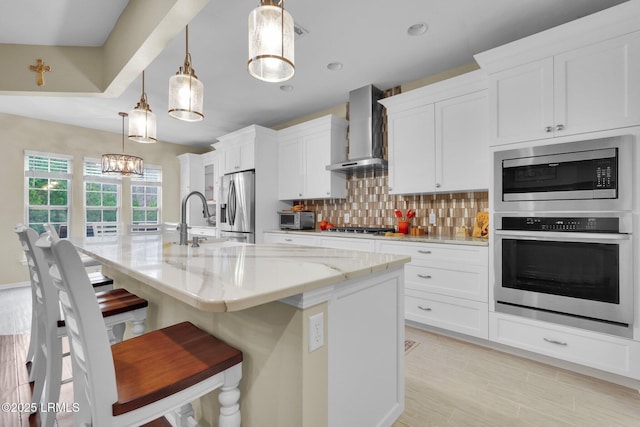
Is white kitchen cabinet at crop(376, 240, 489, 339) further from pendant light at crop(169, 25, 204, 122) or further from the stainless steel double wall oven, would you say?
pendant light at crop(169, 25, 204, 122)

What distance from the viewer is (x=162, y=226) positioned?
148 inches

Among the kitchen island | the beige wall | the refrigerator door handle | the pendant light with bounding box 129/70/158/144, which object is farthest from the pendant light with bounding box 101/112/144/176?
the kitchen island

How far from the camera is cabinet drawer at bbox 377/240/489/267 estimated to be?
2.53 metres

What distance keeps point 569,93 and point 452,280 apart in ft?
5.42

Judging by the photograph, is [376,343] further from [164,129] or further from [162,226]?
[164,129]

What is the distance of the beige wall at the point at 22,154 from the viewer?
454 centimetres

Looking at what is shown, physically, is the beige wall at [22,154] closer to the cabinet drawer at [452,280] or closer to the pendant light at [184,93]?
the pendant light at [184,93]

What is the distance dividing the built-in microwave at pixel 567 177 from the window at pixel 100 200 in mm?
5943

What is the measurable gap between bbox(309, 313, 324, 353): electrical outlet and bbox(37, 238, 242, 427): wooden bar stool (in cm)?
29

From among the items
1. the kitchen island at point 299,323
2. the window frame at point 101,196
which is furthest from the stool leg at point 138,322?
the window frame at point 101,196

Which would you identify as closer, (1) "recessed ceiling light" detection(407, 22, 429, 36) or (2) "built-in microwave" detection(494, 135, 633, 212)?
(2) "built-in microwave" detection(494, 135, 633, 212)

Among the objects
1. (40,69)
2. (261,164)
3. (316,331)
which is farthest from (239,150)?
(316,331)

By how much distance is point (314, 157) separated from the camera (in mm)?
4230

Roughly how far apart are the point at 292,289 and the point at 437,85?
287 cm
